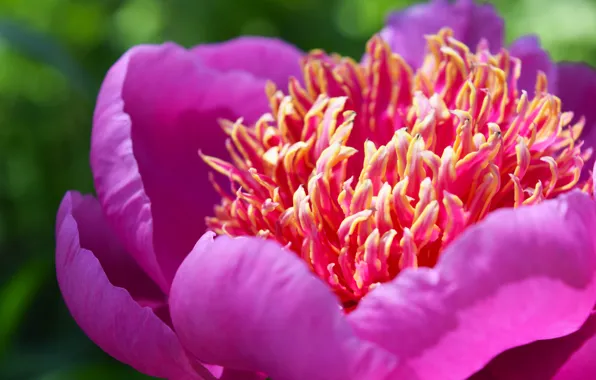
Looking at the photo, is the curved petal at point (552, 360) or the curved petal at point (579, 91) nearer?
the curved petal at point (552, 360)

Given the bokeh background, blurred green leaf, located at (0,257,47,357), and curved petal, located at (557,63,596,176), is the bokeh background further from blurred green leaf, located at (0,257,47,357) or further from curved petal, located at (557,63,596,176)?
curved petal, located at (557,63,596,176)

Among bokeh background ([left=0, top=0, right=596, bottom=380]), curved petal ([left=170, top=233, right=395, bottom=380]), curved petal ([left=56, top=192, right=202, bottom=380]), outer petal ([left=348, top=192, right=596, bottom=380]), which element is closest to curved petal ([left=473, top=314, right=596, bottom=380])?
outer petal ([left=348, top=192, right=596, bottom=380])

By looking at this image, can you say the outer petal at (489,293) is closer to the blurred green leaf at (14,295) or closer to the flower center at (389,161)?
the flower center at (389,161)

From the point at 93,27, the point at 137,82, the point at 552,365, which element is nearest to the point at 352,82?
the point at 137,82

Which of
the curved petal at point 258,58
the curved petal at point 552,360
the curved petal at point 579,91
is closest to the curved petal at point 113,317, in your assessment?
the curved petal at point 552,360

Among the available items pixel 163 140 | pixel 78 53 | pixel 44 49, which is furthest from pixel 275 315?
pixel 78 53

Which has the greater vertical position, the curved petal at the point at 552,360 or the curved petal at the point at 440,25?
the curved petal at the point at 440,25
